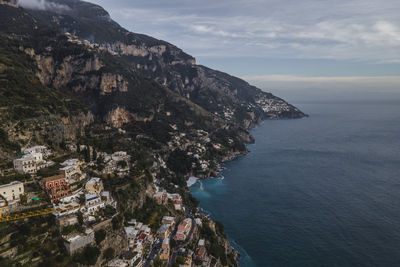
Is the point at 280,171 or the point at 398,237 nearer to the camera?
the point at 398,237

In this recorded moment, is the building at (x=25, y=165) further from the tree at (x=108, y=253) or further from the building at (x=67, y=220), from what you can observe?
the tree at (x=108, y=253)

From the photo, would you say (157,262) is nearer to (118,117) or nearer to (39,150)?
(39,150)

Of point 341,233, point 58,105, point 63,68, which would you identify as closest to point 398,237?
point 341,233

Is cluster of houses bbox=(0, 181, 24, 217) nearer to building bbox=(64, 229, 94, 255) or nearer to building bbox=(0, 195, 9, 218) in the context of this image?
building bbox=(0, 195, 9, 218)

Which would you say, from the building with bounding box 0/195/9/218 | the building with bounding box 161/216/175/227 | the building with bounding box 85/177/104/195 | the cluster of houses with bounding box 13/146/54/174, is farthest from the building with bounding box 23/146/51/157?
the building with bounding box 161/216/175/227

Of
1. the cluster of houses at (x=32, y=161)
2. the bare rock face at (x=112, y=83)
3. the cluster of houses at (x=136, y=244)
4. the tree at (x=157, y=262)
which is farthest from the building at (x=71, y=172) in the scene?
the bare rock face at (x=112, y=83)

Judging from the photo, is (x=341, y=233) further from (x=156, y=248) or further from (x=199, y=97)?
(x=199, y=97)
